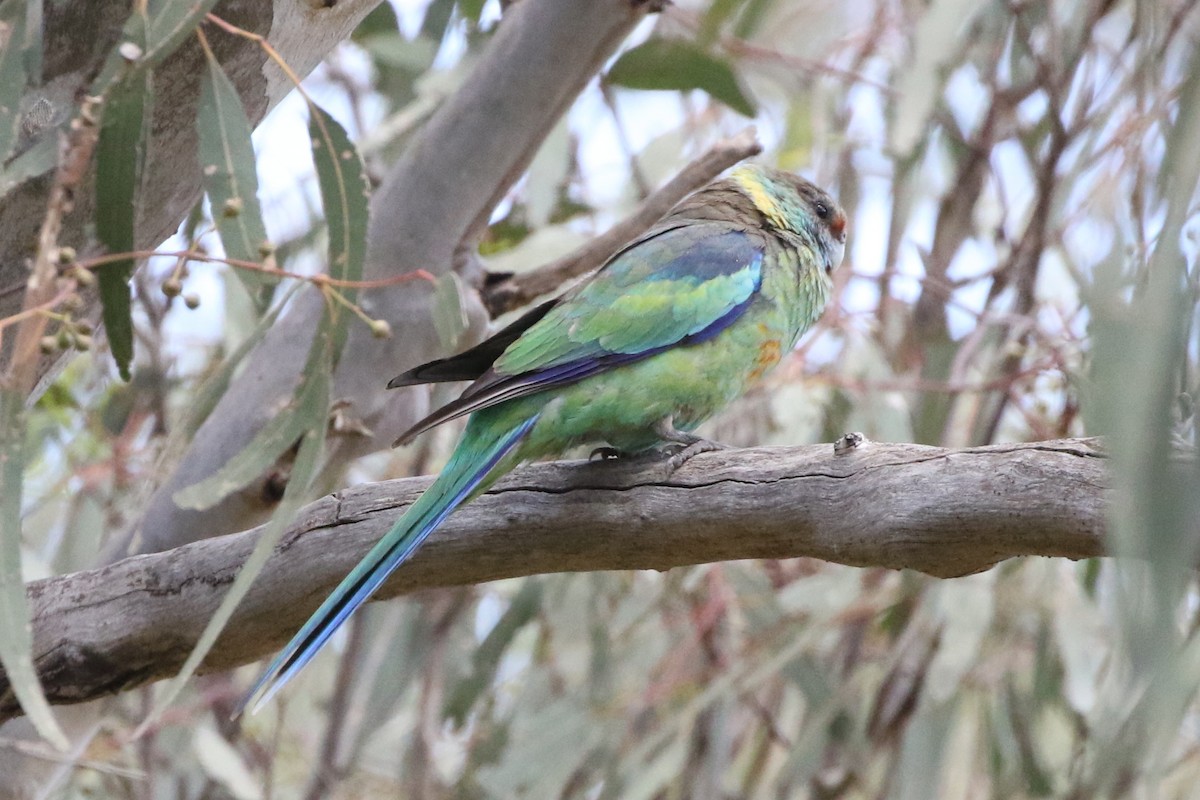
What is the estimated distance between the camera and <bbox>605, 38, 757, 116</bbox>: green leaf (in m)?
3.45

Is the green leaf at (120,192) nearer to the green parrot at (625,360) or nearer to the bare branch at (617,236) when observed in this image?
the green parrot at (625,360)

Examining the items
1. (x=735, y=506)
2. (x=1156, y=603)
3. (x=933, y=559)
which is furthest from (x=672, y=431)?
(x=1156, y=603)

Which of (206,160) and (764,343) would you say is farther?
(764,343)

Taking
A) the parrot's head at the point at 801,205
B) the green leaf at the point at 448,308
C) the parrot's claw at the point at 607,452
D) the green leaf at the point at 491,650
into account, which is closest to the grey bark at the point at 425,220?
the green leaf at the point at 448,308

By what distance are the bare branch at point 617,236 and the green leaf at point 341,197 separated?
782mm

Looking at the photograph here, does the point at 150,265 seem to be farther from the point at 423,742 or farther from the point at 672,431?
the point at 672,431

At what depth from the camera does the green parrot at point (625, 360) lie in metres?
2.29

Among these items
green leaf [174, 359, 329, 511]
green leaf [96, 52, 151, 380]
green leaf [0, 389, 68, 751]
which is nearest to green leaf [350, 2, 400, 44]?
green leaf [174, 359, 329, 511]

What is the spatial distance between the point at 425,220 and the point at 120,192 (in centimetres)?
99

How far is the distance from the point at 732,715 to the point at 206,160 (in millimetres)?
2830

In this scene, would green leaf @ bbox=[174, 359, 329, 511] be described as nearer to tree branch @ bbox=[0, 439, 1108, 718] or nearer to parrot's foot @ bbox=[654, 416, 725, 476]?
tree branch @ bbox=[0, 439, 1108, 718]

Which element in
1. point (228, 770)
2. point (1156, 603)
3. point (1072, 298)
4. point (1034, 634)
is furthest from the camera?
point (1072, 298)

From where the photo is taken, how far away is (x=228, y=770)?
12.4 feet

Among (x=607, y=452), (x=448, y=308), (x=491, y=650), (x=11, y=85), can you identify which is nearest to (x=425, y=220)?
(x=448, y=308)
